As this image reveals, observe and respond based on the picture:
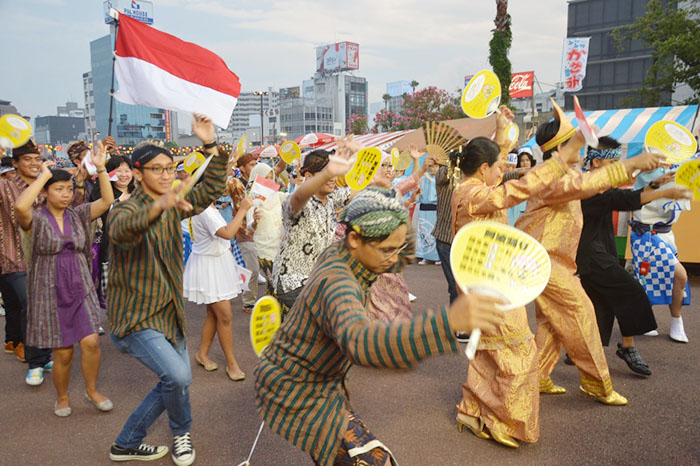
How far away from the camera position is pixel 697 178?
3150 mm

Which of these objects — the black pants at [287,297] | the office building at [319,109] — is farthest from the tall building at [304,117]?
the black pants at [287,297]

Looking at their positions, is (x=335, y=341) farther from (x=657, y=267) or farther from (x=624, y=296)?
(x=657, y=267)

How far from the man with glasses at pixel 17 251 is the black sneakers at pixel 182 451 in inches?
84.2

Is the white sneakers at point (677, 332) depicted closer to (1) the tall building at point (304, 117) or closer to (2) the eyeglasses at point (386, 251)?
(2) the eyeglasses at point (386, 251)

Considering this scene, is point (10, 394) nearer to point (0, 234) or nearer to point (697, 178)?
point (0, 234)

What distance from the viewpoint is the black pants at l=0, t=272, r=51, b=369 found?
450 cm

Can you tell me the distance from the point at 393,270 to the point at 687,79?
1878 centimetres

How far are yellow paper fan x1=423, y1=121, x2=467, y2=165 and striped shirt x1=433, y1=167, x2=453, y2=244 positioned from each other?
0.36 metres

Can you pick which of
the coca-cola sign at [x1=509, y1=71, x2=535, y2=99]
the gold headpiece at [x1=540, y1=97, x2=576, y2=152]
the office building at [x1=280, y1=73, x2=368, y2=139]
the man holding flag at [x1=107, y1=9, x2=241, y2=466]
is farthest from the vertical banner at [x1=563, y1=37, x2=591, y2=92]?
the office building at [x1=280, y1=73, x2=368, y2=139]

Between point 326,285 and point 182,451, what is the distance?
211cm

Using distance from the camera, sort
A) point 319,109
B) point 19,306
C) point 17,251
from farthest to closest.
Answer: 1. point 319,109
2. point 19,306
3. point 17,251

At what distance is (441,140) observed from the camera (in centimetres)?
491

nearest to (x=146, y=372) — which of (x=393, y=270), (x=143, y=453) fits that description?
(x=143, y=453)

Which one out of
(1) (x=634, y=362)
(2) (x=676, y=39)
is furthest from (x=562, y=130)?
(2) (x=676, y=39)
